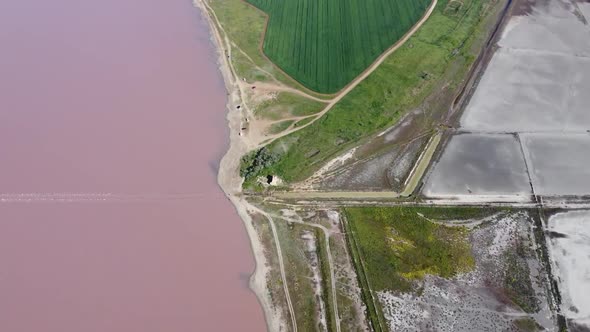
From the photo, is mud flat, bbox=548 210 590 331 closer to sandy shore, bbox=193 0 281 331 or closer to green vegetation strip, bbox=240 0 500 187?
green vegetation strip, bbox=240 0 500 187

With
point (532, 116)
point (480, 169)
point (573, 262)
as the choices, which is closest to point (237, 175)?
point (480, 169)

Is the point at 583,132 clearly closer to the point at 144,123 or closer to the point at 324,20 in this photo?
the point at 324,20

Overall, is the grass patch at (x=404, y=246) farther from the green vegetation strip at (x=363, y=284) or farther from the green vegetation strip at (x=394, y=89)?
the green vegetation strip at (x=394, y=89)

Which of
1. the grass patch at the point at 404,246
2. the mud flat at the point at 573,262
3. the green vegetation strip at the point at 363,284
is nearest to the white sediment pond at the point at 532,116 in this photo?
the mud flat at the point at 573,262

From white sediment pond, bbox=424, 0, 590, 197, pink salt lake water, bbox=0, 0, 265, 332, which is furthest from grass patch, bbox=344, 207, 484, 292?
pink salt lake water, bbox=0, 0, 265, 332

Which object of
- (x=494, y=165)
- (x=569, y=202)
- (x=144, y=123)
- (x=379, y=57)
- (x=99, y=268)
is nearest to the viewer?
(x=99, y=268)

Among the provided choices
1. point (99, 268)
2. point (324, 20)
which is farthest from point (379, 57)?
point (99, 268)
